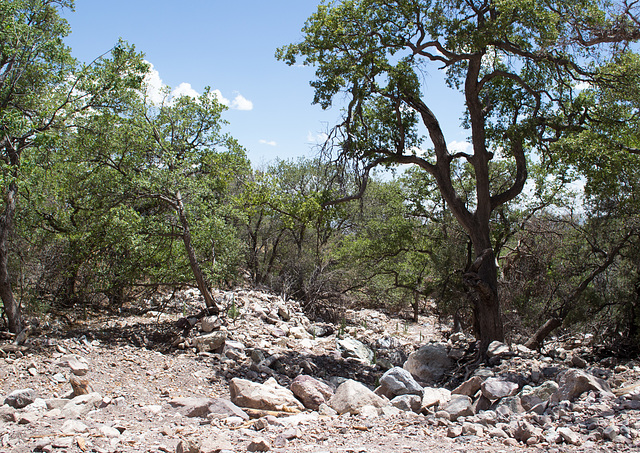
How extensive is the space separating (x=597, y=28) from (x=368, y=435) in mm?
6109

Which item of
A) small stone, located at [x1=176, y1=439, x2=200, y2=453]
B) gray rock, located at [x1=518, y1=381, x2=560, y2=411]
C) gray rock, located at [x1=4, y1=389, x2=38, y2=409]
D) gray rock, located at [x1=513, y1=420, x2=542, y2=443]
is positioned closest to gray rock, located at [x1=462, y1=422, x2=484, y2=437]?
gray rock, located at [x1=513, y1=420, x2=542, y2=443]

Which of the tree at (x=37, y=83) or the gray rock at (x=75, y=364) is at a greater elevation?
the tree at (x=37, y=83)

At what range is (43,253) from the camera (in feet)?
35.2

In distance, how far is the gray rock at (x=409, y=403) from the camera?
235 inches

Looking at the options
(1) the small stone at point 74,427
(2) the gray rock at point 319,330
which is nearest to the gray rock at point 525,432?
(1) the small stone at point 74,427

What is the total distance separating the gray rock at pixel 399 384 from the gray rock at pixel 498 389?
2.87 ft

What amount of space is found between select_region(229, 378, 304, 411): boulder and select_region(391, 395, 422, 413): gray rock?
120 centimetres

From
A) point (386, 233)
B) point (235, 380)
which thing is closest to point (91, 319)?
point (235, 380)

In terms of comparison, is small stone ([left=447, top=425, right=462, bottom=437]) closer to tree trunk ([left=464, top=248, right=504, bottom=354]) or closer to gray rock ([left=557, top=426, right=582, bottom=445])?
gray rock ([left=557, top=426, right=582, bottom=445])

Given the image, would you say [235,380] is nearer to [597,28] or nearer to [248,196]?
[248,196]

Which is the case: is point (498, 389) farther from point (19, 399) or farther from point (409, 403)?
point (19, 399)

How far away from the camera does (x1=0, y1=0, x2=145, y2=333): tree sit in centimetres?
791

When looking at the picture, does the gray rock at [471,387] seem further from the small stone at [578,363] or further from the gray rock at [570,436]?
the gray rock at [570,436]

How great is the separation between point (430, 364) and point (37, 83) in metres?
9.03
